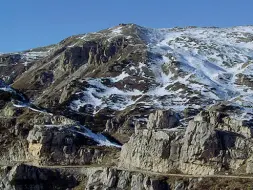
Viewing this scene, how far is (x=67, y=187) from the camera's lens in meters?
103

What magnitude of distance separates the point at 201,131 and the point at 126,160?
1810 cm

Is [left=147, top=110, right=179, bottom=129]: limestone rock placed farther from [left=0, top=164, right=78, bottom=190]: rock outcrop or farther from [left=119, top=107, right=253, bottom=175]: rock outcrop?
[left=0, top=164, right=78, bottom=190]: rock outcrop

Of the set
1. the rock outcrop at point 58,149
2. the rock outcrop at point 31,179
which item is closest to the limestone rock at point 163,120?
the rock outcrop at point 58,149

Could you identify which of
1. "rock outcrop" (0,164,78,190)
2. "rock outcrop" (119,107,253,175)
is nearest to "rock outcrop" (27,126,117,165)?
"rock outcrop" (0,164,78,190)

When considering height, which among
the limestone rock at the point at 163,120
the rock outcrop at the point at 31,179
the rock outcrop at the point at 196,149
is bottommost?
the rock outcrop at the point at 31,179

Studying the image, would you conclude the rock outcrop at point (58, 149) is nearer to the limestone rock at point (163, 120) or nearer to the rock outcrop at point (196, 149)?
the limestone rock at point (163, 120)

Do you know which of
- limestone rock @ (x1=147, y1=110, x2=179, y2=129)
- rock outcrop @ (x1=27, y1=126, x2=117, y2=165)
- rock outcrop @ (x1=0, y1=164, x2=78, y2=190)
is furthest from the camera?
limestone rock @ (x1=147, y1=110, x2=179, y2=129)

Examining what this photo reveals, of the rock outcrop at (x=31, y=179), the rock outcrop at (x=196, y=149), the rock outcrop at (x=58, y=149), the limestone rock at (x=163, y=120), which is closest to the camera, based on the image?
the rock outcrop at (x=196, y=149)

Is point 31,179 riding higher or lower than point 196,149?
lower

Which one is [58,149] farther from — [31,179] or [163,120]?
[163,120]

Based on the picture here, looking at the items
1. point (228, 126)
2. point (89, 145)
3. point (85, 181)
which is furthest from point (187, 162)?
point (89, 145)

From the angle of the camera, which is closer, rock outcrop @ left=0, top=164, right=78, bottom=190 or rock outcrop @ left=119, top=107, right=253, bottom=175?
rock outcrop @ left=119, top=107, right=253, bottom=175

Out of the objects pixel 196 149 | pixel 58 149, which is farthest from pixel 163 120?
pixel 196 149

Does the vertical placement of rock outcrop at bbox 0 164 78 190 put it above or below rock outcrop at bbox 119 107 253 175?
below
